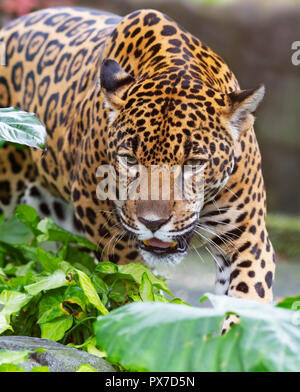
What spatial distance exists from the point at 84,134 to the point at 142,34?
2.72ft

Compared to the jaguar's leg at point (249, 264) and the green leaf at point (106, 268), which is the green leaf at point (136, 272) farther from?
the jaguar's leg at point (249, 264)

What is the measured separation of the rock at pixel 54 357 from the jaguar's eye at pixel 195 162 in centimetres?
128

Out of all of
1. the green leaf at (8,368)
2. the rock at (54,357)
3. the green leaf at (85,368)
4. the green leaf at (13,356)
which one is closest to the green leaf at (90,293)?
the rock at (54,357)

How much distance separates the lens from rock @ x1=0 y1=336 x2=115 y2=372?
371 cm

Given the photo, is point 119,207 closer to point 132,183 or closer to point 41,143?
point 132,183

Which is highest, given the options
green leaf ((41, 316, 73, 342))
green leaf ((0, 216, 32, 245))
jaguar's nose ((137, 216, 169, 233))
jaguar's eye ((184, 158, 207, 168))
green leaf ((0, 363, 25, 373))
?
jaguar's eye ((184, 158, 207, 168))

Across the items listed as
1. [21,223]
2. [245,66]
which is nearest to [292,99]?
[245,66]

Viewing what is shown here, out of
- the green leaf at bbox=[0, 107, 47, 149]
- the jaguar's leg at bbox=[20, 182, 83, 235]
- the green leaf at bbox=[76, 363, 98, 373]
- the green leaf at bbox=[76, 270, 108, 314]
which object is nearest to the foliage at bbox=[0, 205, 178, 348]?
the green leaf at bbox=[76, 270, 108, 314]

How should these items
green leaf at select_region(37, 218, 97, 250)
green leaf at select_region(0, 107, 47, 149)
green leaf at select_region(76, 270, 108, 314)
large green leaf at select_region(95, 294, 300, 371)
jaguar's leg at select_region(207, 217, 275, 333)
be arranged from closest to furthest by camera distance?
large green leaf at select_region(95, 294, 300, 371), green leaf at select_region(76, 270, 108, 314), green leaf at select_region(0, 107, 47, 149), jaguar's leg at select_region(207, 217, 275, 333), green leaf at select_region(37, 218, 97, 250)

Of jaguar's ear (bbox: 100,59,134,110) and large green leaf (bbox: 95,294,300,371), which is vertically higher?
jaguar's ear (bbox: 100,59,134,110)

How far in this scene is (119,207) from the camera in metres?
4.86

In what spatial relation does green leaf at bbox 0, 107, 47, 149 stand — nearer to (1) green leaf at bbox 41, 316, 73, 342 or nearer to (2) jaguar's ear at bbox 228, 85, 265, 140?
(1) green leaf at bbox 41, 316, 73, 342

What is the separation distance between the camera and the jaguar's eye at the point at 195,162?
4504 mm

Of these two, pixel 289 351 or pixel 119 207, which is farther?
pixel 119 207
